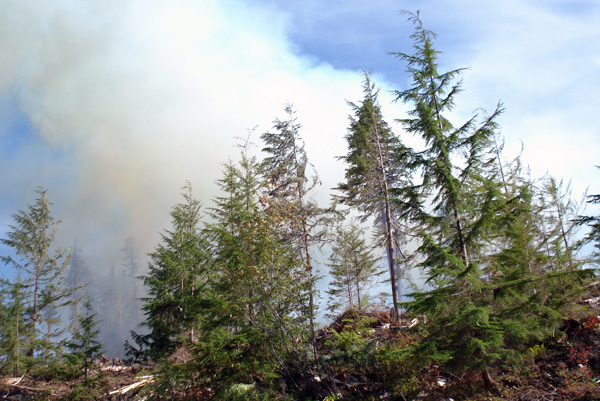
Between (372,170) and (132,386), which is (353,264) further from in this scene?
(132,386)

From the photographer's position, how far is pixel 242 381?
32.5ft

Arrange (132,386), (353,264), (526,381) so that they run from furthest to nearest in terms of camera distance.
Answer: (353,264)
(132,386)
(526,381)

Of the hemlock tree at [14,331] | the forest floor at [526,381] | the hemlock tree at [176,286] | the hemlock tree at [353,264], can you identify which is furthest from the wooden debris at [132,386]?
the hemlock tree at [353,264]

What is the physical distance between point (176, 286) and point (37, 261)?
31.4 feet

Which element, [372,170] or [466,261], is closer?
[466,261]

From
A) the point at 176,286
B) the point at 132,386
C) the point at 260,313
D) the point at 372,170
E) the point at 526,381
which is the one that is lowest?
the point at 526,381

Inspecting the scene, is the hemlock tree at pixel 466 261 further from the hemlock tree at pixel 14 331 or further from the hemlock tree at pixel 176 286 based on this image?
the hemlock tree at pixel 14 331

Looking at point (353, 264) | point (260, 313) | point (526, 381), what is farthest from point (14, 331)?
point (526, 381)

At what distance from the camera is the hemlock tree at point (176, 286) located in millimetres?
18859

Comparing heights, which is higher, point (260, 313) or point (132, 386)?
point (260, 313)

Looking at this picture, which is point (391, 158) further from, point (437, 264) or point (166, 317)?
point (166, 317)

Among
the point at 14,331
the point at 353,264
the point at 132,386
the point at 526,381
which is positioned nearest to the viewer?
the point at 526,381

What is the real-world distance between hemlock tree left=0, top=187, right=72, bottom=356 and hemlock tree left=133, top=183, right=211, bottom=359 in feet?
20.7

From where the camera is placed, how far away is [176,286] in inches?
800
